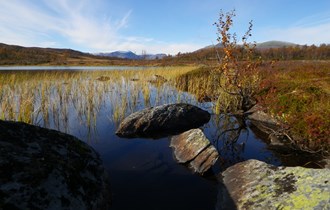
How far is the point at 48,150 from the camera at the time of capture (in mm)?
3213

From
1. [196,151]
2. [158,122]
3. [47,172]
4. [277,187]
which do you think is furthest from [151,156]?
[47,172]

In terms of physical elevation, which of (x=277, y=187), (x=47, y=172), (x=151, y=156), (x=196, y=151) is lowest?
(x=151, y=156)

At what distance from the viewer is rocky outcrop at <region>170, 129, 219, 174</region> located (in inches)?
199

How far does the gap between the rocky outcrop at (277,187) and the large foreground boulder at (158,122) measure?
3612 mm

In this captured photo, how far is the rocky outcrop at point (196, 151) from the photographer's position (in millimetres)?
5055

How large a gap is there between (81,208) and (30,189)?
25.6 inches

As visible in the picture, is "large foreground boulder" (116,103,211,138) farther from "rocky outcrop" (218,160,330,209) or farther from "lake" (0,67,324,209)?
"rocky outcrop" (218,160,330,209)

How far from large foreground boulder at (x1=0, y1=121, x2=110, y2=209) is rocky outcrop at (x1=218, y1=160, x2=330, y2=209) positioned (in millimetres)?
2072

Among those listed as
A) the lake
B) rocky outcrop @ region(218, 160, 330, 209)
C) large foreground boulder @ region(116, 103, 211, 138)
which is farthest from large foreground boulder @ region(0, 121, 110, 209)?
large foreground boulder @ region(116, 103, 211, 138)

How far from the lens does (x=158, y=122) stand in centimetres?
767

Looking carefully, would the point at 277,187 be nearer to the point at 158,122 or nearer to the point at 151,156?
the point at 151,156

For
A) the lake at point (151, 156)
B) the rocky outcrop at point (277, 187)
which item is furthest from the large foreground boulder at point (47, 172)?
the rocky outcrop at point (277, 187)

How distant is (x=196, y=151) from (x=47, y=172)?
3339 mm

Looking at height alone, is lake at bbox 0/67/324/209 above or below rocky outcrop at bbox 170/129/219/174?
below
